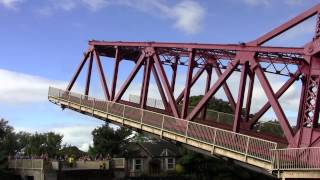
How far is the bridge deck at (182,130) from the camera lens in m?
26.3

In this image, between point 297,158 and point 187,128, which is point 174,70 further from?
point 297,158

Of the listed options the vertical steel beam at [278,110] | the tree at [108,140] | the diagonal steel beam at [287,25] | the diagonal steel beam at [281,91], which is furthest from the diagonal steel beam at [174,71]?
the tree at [108,140]

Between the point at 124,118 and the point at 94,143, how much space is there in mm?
38806

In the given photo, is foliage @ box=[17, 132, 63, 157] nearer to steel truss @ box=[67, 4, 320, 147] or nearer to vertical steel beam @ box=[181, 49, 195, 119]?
steel truss @ box=[67, 4, 320, 147]

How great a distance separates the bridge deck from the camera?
2627 cm

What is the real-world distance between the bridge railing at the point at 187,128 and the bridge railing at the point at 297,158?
1.17 ft

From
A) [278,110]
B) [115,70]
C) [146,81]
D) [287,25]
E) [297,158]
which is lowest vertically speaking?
[297,158]

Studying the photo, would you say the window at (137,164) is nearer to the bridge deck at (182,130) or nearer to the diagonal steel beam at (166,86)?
the bridge deck at (182,130)

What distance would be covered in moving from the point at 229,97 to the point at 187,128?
6.04 metres

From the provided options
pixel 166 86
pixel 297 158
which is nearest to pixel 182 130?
pixel 166 86

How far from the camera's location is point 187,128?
3009 cm

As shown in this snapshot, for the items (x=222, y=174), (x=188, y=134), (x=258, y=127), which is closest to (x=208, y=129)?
(x=188, y=134)

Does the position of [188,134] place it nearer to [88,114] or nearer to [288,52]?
[288,52]

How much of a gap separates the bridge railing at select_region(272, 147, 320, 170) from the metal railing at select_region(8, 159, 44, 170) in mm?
24184
